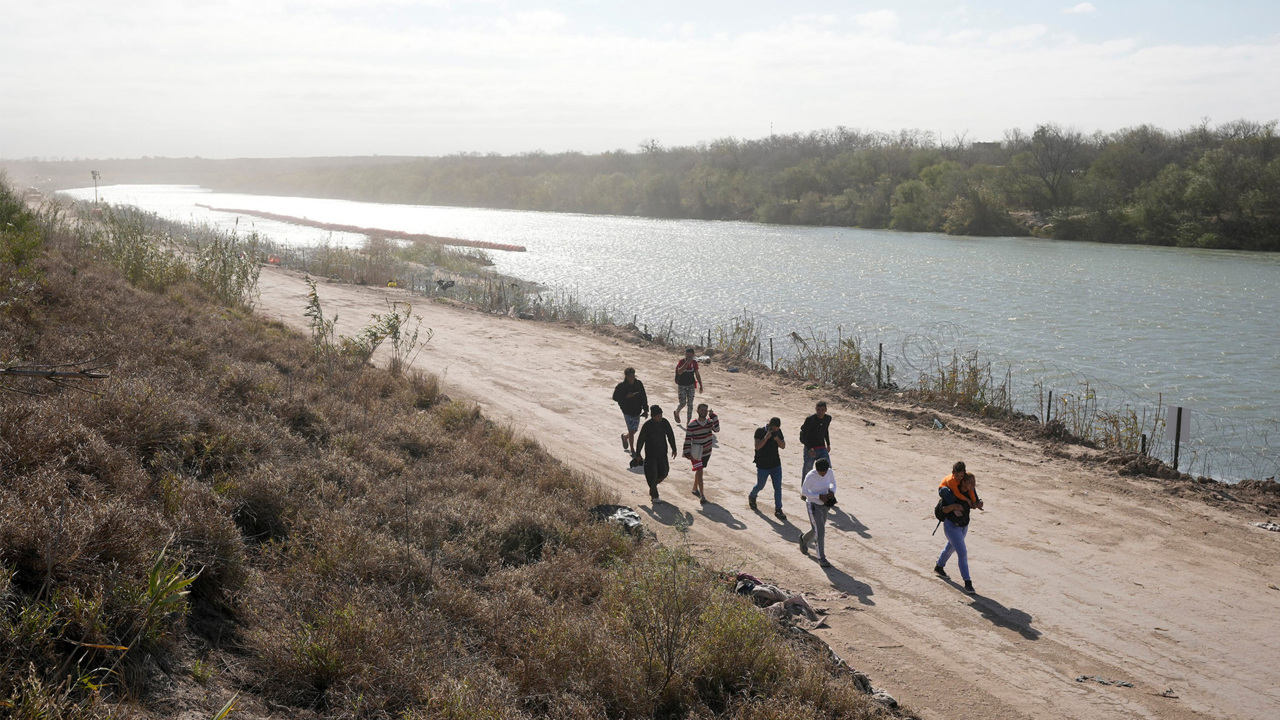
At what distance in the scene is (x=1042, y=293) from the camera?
1570 inches

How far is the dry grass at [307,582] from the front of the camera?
4.96m

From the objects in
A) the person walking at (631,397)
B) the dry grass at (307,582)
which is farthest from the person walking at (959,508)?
the person walking at (631,397)

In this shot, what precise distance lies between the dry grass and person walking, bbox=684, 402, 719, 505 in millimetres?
2605

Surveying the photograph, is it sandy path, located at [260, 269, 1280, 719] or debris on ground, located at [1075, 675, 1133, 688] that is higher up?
sandy path, located at [260, 269, 1280, 719]

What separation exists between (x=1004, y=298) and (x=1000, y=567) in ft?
104

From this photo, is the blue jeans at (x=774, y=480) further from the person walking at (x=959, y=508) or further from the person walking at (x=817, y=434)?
the person walking at (x=959, y=508)

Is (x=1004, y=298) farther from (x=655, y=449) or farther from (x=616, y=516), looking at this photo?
(x=616, y=516)

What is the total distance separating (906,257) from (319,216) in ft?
269

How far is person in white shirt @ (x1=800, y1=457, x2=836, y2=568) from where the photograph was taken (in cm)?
1020

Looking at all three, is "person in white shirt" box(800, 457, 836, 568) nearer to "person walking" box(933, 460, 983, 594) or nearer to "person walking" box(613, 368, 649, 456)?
"person walking" box(933, 460, 983, 594)

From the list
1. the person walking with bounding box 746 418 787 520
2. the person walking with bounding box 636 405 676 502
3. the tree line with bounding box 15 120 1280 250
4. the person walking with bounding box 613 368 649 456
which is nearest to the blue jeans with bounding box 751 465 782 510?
the person walking with bounding box 746 418 787 520

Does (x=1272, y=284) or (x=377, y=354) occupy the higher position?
(x=1272, y=284)

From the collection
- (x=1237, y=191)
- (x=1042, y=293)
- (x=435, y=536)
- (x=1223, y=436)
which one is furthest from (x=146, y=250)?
(x=1237, y=191)

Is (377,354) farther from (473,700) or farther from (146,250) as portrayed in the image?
(473,700)
